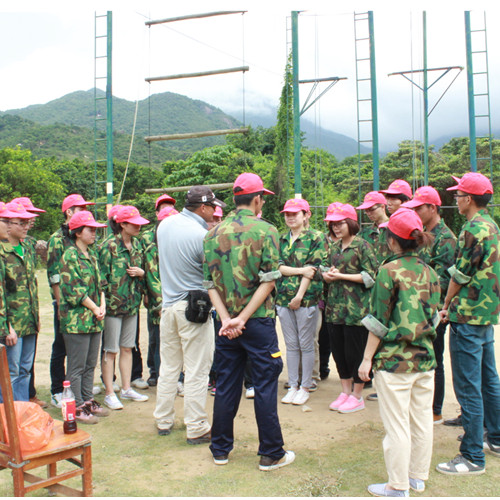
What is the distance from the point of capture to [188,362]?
4.21 meters

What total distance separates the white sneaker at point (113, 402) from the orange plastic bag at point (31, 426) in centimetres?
196

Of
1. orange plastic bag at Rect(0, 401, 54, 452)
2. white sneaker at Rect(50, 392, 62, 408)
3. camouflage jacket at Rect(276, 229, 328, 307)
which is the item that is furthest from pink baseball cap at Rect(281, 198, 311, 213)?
orange plastic bag at Rect(0, 401, 54, 452)

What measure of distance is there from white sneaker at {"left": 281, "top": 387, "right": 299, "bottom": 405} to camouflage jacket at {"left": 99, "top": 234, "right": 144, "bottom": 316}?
1.67 m

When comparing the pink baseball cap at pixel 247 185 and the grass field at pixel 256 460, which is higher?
the pink baseball cap at pixel 247 185

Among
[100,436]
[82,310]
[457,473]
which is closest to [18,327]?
[82,310]

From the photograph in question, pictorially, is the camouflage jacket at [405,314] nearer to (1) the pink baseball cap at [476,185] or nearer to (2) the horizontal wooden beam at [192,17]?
(1) the pink baseball cap at [476,185]

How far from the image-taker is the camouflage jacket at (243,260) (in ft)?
11.8

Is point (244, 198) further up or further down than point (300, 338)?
further up

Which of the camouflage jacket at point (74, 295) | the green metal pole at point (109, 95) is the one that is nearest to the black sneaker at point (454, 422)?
the camouflage jacket at point (74, 295)

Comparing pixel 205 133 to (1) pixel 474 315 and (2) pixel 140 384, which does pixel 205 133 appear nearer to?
(2) pixel 140 384

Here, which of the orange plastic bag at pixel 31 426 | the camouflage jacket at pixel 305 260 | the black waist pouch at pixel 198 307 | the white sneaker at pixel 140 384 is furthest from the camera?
the white sneaker at pixel 140 384

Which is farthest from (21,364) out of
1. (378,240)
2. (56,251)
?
(378,240)

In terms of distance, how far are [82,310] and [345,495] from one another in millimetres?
2577

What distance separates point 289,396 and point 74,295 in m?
2.23
